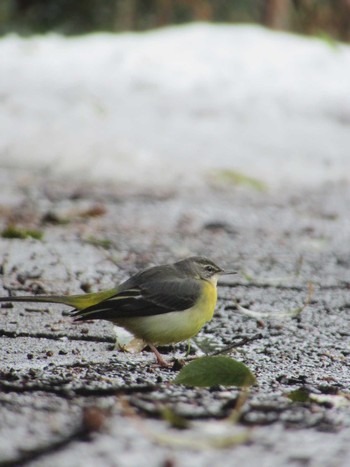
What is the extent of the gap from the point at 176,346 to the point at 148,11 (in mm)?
11288

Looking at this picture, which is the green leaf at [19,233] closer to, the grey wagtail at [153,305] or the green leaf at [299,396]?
the grey wagtail at [153,305]

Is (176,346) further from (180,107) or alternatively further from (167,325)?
(180,107)

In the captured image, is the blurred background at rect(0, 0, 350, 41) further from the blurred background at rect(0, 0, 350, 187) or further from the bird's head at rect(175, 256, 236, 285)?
the bird's head at rect(175, 256, 236, 285)

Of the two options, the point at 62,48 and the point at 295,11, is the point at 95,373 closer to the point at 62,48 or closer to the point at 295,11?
the point at 62,48

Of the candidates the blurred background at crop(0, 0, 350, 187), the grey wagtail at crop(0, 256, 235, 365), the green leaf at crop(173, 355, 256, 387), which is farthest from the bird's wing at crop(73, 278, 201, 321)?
the blurred background at crop(0, 0, 350, 187)

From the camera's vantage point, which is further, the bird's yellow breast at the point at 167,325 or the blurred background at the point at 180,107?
the blurred background at the point at 180,107

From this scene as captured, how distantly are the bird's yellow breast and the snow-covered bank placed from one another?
4.27 m

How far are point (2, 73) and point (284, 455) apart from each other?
729 centimetres

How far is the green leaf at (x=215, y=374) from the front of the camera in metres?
2.18

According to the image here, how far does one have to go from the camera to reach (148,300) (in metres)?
2.85

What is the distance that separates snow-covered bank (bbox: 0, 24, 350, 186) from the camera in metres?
7.54

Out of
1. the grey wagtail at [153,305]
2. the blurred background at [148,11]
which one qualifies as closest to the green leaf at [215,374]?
the grey wagtail at [153,305]

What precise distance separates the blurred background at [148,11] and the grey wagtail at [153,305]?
30.2 feet

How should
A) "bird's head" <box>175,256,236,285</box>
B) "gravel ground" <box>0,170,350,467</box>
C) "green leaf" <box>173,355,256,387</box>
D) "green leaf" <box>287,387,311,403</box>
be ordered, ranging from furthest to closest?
"bird's head" <box>175,256,236,285</box> < "green leaf" <box>173,355,256,387</box> < "green leaf" <box>287,387,311,403</box> < "gravel ground" <box>0,170,350,467</box>
